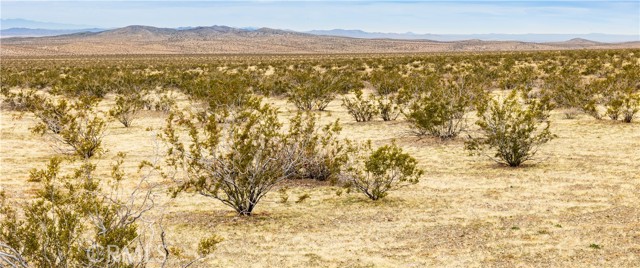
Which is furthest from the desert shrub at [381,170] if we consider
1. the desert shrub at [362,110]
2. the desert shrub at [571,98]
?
the desert shrub at [571,98]

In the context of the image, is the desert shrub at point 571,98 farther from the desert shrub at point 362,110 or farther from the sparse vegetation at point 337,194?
the desert shrub at point 362,110

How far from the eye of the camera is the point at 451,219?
9.32 metres

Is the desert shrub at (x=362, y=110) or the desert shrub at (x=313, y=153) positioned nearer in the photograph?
the desert shrub at (x=313, y=153)

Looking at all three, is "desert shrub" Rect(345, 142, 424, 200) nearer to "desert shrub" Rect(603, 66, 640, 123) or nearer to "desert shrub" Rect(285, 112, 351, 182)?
"desert shrub" Rect(285, 112, 351, 182)

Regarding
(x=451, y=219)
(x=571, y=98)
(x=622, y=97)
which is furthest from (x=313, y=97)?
(x=451, y=219)

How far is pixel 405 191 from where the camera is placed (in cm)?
1137

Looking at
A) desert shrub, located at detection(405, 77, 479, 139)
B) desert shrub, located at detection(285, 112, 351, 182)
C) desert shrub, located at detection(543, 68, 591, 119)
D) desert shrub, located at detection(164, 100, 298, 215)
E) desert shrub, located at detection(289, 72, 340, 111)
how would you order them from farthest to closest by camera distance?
1. desert shrub, located at detection(289, 72, 340, 111)
2. desert shrub, located at detection(543, 68, 591, 119)
3. desert shrub, located at detection(405, 77, 479, 139)
4. desert shrub, located at detection(285, 112, 351, 182)
5. desert shrub, located at detection(164, 100, 298, 215)

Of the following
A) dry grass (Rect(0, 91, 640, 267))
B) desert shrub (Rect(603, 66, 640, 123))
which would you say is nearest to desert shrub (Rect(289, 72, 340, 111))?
dry grass (Rect(0, 91, 640, 267))

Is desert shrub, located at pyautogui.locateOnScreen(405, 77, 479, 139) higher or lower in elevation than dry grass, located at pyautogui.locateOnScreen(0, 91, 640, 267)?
higher

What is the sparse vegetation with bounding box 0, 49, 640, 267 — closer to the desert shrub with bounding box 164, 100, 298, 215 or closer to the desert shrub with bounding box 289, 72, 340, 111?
the desert shrub with bounding box 164, 100, 298, 215

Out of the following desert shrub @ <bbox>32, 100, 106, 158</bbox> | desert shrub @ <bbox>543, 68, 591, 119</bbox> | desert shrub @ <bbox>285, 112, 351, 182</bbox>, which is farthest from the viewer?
desert shrub @ <bbox>543, 68, 591, 119</bbox>

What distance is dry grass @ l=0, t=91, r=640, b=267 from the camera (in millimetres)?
7746

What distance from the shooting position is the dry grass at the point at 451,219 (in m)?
7.75

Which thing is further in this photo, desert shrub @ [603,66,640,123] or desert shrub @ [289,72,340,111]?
desert shrub @ [289,72,340,111]
